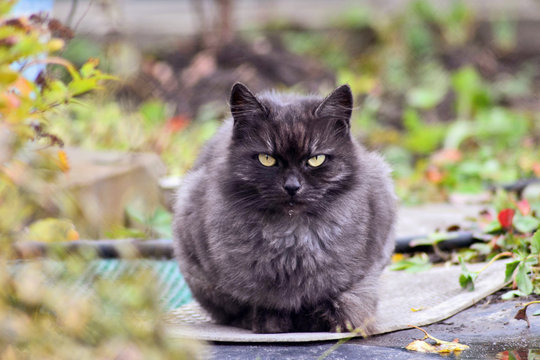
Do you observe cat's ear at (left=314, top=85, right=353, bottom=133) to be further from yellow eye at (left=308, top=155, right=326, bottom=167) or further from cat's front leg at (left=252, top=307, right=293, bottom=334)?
cat's front leg at (left=252, top=307, right=293, bottom=334)

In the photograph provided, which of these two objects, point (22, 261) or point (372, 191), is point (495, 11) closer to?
point (372, 191)

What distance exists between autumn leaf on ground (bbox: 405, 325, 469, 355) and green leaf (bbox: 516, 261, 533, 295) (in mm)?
480

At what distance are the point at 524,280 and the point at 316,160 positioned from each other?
960 mm

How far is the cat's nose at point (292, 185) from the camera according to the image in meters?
2.46

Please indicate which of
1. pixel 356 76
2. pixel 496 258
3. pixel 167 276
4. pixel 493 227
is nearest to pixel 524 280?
pixel 496 258

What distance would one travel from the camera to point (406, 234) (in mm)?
3992

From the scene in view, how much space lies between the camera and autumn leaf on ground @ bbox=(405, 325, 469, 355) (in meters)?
A: 2.30

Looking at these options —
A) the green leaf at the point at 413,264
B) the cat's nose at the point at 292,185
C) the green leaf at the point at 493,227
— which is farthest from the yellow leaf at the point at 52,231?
the green leaf at the point at 493,227

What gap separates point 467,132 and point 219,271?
4.36 m

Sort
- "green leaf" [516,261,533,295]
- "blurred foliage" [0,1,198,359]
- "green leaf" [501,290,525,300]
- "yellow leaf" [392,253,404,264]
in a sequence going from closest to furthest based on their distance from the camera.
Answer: "blurred foliage" [0,1,198,359]
"green leaf" [516,261,533,295]
"green leaf" [501,290,525,300]
"yellow leaf" [392,253,404,264]

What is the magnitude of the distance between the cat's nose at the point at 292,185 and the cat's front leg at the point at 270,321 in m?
0.49

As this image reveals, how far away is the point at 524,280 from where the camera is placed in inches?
106

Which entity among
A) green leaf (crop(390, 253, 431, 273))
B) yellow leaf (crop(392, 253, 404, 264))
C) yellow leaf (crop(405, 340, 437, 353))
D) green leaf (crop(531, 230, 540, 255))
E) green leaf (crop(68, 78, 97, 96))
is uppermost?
green leaf (crop(68, 78, 97, 96))

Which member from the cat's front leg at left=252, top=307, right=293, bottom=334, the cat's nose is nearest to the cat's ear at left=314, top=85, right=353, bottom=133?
the cat's nose
